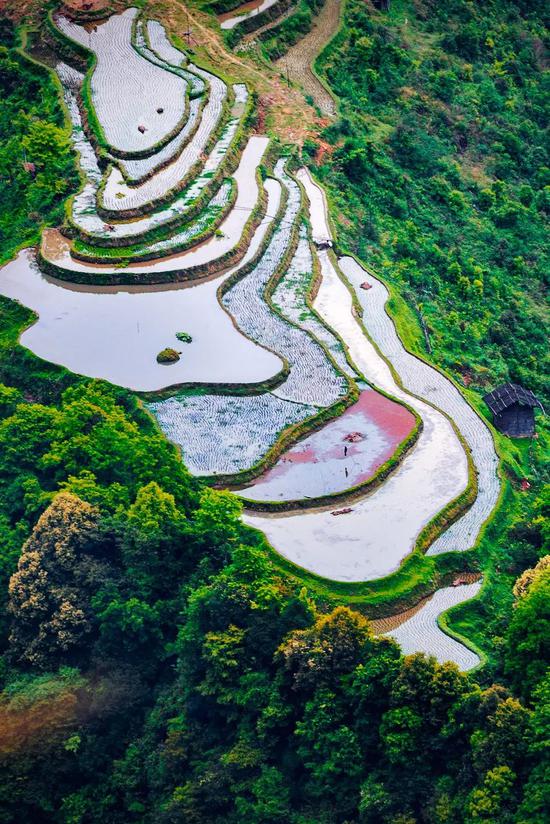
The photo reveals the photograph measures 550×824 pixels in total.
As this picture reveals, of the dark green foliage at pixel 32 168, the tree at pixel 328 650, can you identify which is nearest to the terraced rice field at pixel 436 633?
the tree at pixel 328 650

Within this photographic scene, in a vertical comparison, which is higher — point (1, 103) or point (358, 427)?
point (358, 427)

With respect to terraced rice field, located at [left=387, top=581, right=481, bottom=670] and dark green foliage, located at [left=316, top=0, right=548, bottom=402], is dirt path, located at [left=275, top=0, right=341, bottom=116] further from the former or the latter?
terraced rice field, located at [left=387, top=581, right=481, bottom=670]

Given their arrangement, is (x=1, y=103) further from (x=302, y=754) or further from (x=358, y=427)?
(x=302, y=754)

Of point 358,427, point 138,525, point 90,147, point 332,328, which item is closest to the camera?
point 138,525

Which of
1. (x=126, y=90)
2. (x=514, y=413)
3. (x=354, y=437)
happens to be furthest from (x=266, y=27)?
(x=354, y=437)

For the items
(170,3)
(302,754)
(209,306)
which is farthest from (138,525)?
(170,3)

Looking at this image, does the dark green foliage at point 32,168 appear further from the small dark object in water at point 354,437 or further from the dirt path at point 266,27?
the small dark object in water at point 354,437
